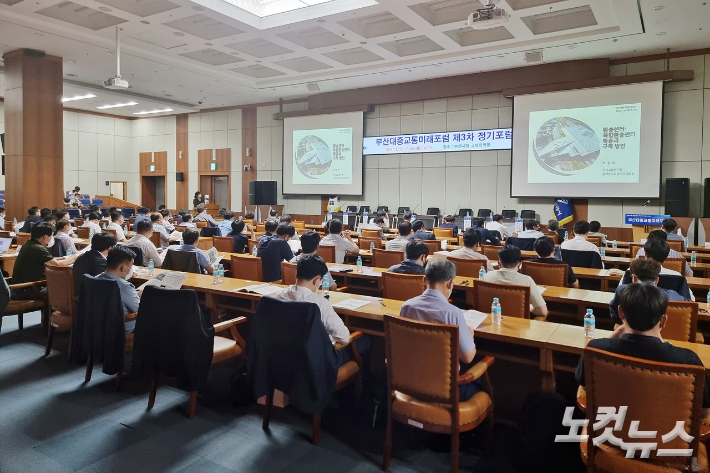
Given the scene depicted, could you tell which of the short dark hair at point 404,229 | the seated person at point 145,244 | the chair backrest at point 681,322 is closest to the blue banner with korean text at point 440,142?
the short dark hair at point 404,229

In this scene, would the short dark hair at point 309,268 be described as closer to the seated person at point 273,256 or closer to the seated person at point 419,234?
the seated person at point 273,256

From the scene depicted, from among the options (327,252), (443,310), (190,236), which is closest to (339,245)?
(327,252)

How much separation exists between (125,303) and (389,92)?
11553 millimetres

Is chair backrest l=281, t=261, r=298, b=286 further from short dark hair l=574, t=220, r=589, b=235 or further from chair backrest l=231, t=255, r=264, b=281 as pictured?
short dark hair l=574, t=220, r=589, b=235

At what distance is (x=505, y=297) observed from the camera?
3469 mm

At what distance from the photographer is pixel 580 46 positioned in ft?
33.1

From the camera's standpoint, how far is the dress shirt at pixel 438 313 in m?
2.56

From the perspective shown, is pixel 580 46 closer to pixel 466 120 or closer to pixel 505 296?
pixel 466 120

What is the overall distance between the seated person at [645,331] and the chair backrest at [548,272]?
2455 millimetres

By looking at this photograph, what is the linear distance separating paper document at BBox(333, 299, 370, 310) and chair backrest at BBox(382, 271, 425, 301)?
488mm

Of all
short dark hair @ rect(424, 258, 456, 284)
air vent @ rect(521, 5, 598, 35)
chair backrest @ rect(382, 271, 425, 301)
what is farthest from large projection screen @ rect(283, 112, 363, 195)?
short dark hair @ rect(424, 258, 456, 284)

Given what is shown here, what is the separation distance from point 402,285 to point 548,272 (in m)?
1.48

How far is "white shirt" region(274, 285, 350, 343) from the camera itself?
2943 mm

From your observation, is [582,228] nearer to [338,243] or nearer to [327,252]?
[338,243]
